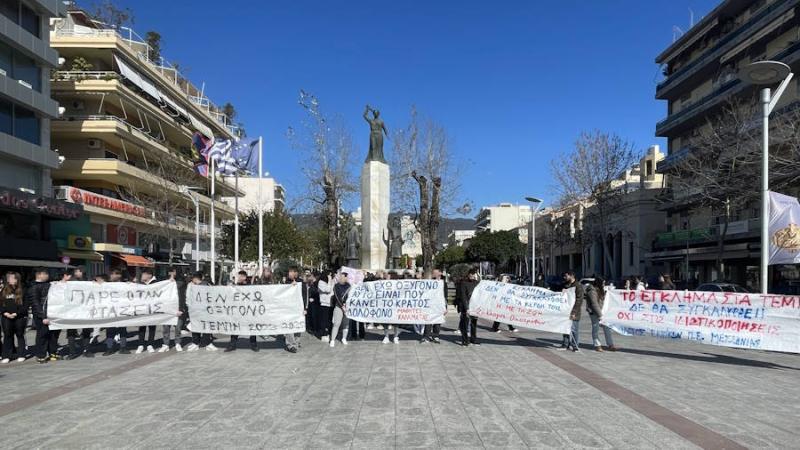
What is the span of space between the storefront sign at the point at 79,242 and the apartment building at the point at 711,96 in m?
37.3

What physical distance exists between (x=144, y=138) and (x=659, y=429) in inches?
1659

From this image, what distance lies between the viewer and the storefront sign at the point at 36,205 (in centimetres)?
→ 2723

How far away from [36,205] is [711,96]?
45799 millimetres

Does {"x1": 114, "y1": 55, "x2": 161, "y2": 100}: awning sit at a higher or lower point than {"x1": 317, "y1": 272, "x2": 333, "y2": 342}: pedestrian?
higher

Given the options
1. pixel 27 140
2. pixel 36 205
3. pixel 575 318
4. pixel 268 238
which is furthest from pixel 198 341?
pixel 268 238

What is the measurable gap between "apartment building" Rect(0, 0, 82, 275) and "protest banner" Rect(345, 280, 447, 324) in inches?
799

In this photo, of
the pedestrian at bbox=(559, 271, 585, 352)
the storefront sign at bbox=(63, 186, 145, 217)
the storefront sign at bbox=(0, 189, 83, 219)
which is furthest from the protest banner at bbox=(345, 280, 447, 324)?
the storefront sign at bbox=(63, 186, 145, 217)

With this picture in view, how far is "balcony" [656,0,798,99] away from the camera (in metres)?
38.5

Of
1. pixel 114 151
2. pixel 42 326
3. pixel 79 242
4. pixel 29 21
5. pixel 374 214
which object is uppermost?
pixel 29 21

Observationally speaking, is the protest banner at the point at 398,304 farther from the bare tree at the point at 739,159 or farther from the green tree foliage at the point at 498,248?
the green tree foliage at the point at 498,248

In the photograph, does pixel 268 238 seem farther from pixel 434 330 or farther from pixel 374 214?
pixel 434 330

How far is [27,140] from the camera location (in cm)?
3055

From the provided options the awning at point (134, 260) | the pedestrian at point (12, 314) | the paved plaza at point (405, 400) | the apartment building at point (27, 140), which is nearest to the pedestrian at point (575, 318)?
the paved plaza at point (405, 400)

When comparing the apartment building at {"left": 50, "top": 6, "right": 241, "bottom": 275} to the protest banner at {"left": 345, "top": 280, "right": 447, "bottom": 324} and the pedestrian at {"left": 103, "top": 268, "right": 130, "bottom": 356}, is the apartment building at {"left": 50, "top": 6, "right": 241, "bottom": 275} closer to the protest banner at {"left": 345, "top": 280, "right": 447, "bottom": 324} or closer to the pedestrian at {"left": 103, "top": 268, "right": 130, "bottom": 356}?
the pedestrian at {"left": 103, "top": 268, "right": 130, "bottom": 356}
